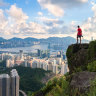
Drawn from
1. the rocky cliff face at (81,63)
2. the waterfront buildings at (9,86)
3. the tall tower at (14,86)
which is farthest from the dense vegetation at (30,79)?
the rocky cliff face at (81,63)

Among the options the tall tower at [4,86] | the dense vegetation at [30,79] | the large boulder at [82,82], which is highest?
the large boulder at [82,82]

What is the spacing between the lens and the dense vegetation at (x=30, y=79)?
1296 inches

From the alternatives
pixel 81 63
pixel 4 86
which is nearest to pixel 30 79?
pixel 4 86

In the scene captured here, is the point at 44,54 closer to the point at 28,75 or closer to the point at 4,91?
the point at 28,75

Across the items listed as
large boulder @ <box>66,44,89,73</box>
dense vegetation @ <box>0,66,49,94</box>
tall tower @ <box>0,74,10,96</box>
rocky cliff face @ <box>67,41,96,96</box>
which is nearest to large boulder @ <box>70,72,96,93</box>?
rocky cliff face @ <box>67,41,96,96</box>

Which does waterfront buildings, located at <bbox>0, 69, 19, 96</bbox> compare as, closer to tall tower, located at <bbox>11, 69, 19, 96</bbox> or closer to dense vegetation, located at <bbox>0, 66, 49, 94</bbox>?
tall tower, located at <bbox>11, 69, 19, 96</bbox>

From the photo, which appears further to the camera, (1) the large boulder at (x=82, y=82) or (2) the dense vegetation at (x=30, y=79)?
(2) the dense vegetation at (x=30, y=79)

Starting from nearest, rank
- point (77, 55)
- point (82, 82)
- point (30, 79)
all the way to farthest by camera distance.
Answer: point (82, 82)
point (77, 55)
point (30, 79)

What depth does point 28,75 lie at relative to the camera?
41375mm

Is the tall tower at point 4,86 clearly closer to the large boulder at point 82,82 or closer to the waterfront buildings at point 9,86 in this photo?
the waterfront buildings at point 9,86

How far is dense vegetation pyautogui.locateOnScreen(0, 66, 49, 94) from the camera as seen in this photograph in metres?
32.9

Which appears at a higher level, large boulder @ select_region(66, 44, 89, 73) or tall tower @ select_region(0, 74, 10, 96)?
large boulder @ select_region(66, 44, 89, 73)

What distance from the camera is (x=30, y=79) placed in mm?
37469

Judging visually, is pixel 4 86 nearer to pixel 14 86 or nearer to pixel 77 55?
pixel 14 86
